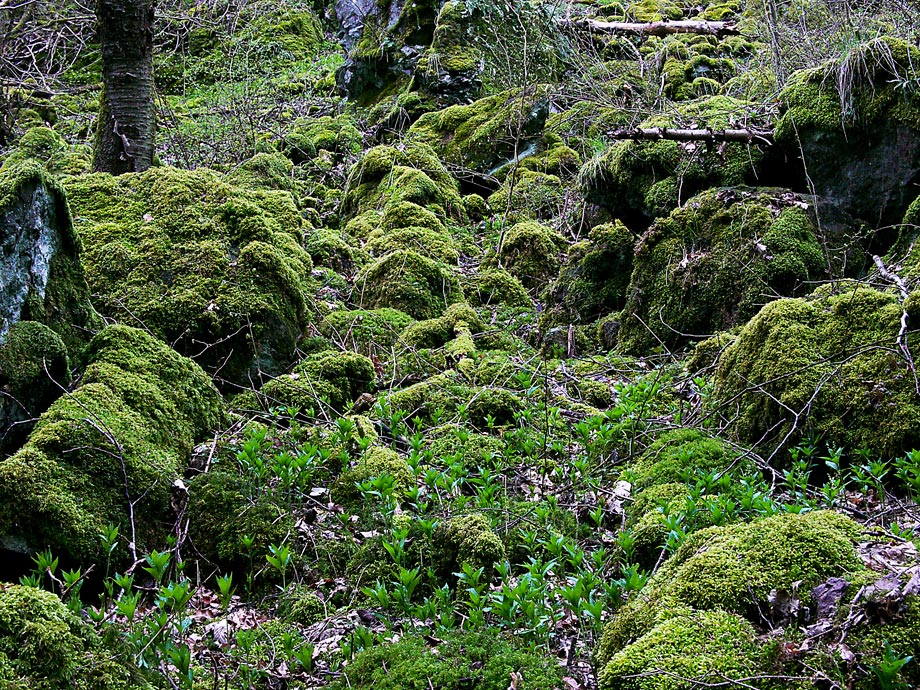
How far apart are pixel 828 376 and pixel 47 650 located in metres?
4.37

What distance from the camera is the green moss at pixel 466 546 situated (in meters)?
3.87

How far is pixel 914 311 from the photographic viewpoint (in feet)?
15.1

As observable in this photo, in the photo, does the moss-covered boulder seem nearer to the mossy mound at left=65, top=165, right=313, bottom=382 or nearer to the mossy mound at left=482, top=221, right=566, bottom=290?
the mossy mound at left=482, top=221, right=566, bottom=290

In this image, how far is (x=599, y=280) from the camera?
7676 millimetres

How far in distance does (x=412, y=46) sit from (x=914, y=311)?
11531 millimetres

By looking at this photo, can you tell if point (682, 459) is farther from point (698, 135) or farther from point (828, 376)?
point (698, 135)

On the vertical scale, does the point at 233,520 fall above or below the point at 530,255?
below

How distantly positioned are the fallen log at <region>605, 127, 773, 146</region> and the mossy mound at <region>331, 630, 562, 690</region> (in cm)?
574

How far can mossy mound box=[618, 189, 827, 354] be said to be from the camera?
20.8 ft

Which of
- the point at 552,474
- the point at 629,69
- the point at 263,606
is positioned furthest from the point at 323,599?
the point at 629,69

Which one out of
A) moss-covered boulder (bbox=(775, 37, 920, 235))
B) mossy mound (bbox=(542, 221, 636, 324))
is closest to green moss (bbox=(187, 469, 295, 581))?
mossy mound (bbox=(542, 221, 636, 324))

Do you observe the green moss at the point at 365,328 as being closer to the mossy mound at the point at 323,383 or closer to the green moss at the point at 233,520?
the mossy mound at the point at 323,383

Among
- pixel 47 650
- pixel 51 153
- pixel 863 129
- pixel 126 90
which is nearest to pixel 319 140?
pixel 51 153

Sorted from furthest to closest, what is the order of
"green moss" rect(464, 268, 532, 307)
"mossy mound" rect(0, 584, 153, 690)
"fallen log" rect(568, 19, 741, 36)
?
"fallen log" rect(568, 19, 741, 36) → "green moss" rect(464, 268, 532, 307) → "mossy mound" rect(0, 584, 153, 690)
